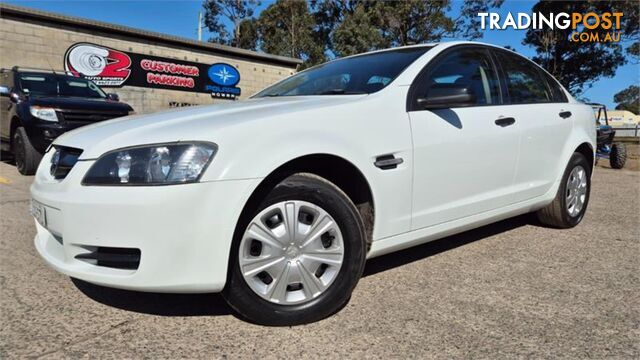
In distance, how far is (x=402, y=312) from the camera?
2.31 metres

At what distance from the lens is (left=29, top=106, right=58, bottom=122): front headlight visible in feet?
19.8

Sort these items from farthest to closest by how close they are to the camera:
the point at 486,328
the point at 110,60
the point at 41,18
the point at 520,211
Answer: the point at 110,60 → the point at 41,18 → the point at 520,211 → the point at 486,328

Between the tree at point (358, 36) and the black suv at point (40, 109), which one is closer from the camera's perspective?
the black suv at point (40, 109)

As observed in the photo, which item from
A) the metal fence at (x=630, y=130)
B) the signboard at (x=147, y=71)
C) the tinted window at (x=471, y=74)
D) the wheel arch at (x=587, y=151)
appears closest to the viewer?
the tinted window at (x=471, y=74)

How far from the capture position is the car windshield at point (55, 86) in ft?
22.4

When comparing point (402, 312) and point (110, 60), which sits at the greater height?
point (110, 60)

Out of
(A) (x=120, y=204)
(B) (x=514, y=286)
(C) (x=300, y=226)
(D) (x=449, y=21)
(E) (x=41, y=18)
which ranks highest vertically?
(D) (x=449, y=21)

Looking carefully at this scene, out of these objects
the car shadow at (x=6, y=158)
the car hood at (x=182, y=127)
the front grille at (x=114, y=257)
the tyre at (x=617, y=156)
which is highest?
the car hood at (x=182, y=127)

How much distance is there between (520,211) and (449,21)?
28590mm

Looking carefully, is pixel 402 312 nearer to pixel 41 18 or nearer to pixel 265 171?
pixel 265 171

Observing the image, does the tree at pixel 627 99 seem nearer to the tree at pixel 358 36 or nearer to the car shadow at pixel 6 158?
the tree at pixel 358 36

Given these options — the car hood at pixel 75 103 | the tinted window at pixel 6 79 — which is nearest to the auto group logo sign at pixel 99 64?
the tinted window at pixel 6 79

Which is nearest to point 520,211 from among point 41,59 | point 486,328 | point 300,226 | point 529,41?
point 486,328

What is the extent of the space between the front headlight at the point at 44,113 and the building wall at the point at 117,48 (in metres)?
5.07
